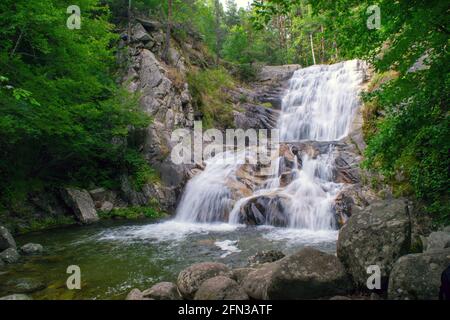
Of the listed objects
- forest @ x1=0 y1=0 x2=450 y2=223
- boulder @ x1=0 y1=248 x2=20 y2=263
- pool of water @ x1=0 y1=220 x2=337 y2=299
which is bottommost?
pool of water @ x1=0 y1=220 x2=337 y2=299

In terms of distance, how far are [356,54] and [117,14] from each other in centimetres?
2335

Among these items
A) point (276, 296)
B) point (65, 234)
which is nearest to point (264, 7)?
point (276, 296)

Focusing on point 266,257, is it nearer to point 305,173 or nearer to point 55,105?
point 305,173

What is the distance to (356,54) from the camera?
5.68 m

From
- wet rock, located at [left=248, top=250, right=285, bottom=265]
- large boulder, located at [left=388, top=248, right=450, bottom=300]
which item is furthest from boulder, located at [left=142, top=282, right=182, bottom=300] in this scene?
large boulder, located at [left=388, top=248, right=450, bottom=300]

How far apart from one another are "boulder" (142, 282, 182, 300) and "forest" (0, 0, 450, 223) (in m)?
3.73

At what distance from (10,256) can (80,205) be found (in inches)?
216

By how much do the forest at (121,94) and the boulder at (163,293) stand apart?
373 cm

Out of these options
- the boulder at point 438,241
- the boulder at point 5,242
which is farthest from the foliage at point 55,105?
the boulder at point 438,241

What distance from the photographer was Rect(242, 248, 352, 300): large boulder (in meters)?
4.98

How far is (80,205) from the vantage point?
13.8 metres

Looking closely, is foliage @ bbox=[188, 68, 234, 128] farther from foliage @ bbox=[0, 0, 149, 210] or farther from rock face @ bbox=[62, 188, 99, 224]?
rock face @ bbox=[62, 188, 99, 224]

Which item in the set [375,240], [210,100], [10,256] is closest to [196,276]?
[375,240]

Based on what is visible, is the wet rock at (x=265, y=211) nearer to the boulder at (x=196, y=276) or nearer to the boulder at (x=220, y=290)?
the boulder at (x=196, y=276)
